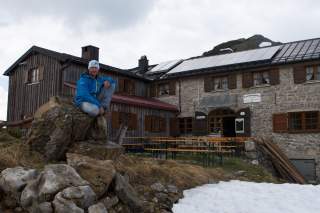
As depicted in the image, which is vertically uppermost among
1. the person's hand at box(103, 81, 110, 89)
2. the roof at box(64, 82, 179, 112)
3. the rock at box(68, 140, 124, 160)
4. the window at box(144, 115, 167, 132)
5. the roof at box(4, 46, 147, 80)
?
the roof at box(4, 46, 147, 80)

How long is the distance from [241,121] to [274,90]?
285cm

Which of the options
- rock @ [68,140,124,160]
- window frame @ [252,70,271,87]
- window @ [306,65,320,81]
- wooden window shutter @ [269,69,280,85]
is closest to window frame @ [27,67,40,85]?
window frame @ [252,70,271,87]

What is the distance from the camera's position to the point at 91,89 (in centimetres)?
726

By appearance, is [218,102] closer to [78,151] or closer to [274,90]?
[274,90]

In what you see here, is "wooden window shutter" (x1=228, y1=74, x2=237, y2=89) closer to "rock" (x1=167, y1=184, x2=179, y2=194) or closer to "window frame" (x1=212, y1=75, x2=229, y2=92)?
"window frame" (x1=212, y1=75, x2=229, y2=92)

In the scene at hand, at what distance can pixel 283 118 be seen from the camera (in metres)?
20.3

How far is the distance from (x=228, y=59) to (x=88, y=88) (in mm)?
18491

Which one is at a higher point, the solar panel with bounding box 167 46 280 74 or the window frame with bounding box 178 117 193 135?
the solar panel with bounding box 167 46 280 74

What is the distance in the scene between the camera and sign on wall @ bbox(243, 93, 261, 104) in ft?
70.3

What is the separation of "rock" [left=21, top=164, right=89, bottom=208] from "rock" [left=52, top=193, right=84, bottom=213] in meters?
0.17

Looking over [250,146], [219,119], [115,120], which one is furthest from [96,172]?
[219,119]

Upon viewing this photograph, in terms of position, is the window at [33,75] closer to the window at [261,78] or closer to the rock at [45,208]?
the window at [261,78]

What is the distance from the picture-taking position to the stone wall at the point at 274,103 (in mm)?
19500

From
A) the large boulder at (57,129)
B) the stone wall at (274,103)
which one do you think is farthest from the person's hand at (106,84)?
the stone wall at (274,103)
